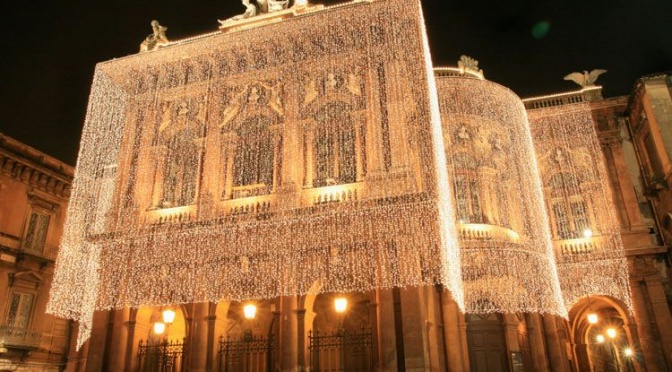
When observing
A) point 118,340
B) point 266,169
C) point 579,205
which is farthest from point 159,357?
point 579,205

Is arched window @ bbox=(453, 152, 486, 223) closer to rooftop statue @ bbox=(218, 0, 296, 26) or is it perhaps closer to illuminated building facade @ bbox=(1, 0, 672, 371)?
illuminated building facade @ bbox=(1, 0, 672, 371)

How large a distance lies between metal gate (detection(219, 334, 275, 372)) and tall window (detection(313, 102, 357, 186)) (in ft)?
19.1

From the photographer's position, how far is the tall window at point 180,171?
20.1 meters

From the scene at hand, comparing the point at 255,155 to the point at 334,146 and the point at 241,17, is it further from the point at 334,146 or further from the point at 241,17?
the point at 241,17

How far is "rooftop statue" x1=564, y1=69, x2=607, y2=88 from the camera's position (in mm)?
26812

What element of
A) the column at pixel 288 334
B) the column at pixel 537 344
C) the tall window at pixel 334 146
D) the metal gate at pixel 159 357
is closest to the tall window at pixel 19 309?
the metal gate at pixel 159 357

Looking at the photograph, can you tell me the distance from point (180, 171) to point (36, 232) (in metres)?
10.8

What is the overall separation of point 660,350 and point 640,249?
4150 millimetres

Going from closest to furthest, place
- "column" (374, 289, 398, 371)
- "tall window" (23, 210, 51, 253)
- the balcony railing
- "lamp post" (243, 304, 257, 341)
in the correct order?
"column" (374, 289, 398, 371) → "lamp post" (243, 304, 257, 341) → the balcony railing → "tall window" (23, 210, 51, 253)

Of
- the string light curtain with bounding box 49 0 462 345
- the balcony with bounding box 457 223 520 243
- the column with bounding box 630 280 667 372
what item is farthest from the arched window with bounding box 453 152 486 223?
the column with bounding box 630 280 667 372

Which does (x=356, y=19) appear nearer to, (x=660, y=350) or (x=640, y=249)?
(x=640, y=249)

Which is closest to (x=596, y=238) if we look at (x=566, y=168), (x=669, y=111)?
(x=566, y=168)

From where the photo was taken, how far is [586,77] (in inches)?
1058

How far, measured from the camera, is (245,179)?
779 inches
